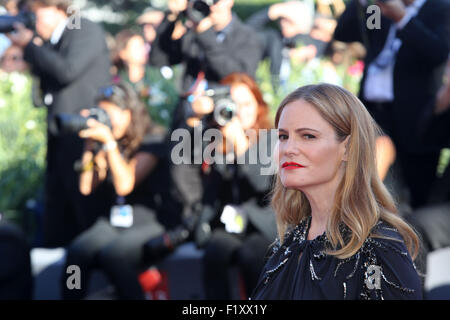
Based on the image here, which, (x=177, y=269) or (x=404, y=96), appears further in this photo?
(x=177, y=269)

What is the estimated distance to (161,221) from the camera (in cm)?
473

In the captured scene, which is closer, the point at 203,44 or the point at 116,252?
the point at 116,252

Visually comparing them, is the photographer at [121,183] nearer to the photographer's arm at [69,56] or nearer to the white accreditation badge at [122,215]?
the white accreditation badge at [122,215]

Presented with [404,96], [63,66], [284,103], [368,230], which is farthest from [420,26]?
[63,66]

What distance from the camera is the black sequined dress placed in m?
2.02

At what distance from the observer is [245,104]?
4.27 metres

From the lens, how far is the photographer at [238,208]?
403 centimetres

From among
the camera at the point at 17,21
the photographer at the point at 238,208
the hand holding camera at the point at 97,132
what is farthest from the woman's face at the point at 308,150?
the camera at the point at 17,21

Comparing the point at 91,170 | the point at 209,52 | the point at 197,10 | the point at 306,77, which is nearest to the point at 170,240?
the point at 91,170

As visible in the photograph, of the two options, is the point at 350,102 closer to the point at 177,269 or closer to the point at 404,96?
the point at 404,96

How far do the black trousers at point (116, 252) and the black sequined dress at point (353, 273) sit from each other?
215cm

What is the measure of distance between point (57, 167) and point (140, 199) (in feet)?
2.85

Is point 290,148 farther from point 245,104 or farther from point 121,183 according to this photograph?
point 121,183

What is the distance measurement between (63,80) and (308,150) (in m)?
3.23
